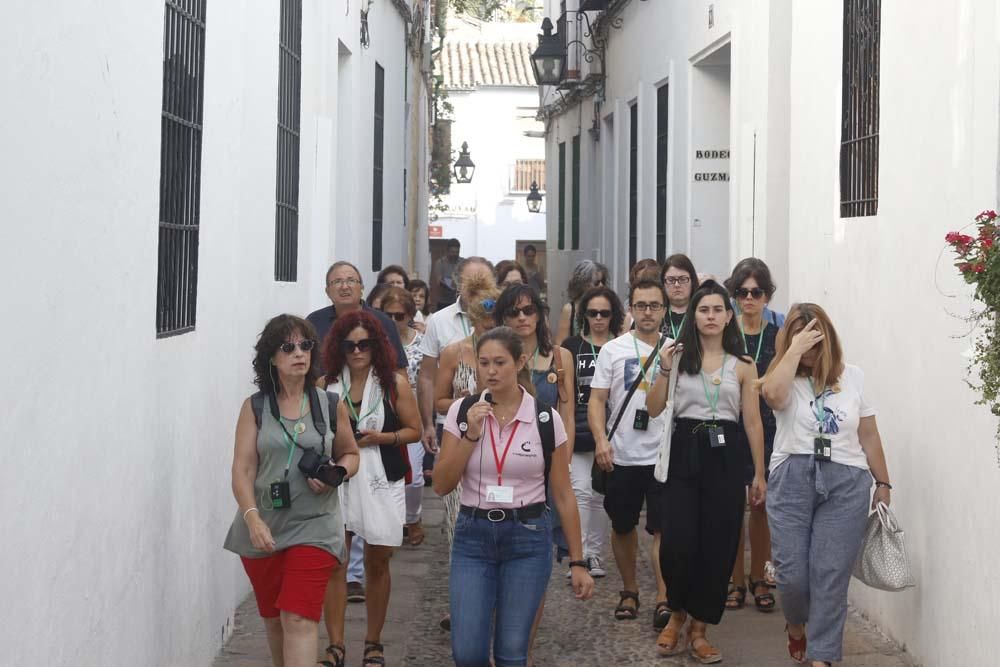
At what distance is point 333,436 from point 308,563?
1.78 feet

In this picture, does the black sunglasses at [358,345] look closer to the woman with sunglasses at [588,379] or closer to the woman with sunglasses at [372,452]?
the woman with sunglasses at [372,452]

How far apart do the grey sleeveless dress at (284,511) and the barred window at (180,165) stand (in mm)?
635

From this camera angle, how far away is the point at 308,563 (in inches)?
230

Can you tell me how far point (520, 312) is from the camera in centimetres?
771

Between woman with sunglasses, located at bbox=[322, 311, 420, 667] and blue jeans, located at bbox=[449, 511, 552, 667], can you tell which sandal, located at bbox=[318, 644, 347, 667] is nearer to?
woman with sunglasses, located at bbox=[322, 311, 420, 667]

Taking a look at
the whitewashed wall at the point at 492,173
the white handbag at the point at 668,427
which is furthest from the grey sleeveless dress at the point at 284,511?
the whitewashed wall at the point at 492,173

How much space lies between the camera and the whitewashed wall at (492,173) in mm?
46469

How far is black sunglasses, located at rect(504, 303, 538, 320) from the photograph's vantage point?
7715 mm

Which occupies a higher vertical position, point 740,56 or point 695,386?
point 740,56

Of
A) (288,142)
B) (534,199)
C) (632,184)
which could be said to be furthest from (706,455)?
(534,199)

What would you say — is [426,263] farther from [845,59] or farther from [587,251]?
[845,59]

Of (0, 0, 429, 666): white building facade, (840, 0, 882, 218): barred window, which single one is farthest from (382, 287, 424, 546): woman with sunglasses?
(840, 0, 882, 218): barred window

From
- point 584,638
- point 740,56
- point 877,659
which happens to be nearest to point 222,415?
point 584,638

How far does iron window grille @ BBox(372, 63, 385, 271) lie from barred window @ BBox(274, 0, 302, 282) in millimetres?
5362
